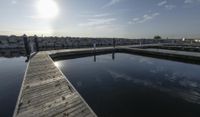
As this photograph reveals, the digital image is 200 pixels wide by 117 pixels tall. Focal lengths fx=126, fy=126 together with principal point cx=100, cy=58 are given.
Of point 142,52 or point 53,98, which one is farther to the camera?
point 142,52

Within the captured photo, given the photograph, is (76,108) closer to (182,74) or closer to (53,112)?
(53,112)

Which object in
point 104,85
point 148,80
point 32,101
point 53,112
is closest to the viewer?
point 53,112

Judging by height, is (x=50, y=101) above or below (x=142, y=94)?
above

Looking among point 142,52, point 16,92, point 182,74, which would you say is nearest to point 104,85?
point 16,92

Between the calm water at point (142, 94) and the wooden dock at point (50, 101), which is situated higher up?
the wooden dock at point (50, 101)

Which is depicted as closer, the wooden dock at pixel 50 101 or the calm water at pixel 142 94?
the wooden dock at pixel 50 101

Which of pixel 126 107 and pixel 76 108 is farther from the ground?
pixel 76 108

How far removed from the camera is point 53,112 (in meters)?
3.61

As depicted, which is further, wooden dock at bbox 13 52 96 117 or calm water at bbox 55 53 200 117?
calm water at bbox 55 53 200 117

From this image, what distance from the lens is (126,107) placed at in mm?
5086

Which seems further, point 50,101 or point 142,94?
point 142,94

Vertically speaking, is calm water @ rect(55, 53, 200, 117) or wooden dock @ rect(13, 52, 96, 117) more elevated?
wooden dock @ rect(13, 52, 96, 117)

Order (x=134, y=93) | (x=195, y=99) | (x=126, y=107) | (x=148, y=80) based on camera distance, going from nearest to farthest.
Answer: (x=126, y=107) < (x=195, y=99) < (x=134, y=93) < (x=148, y=80)

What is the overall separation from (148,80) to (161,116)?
3.81m
